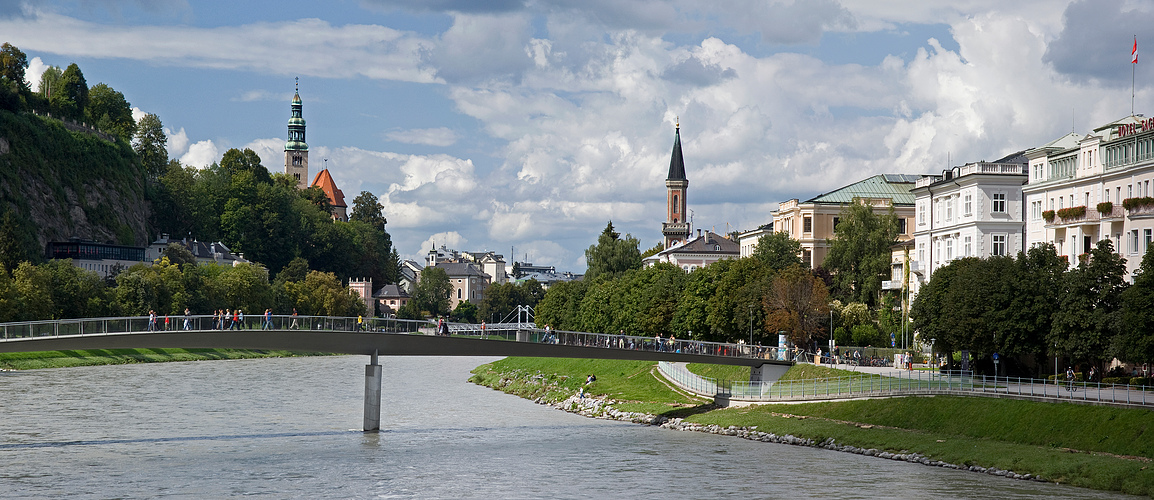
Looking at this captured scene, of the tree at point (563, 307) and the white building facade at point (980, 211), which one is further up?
the white building facade at point (980, 211)

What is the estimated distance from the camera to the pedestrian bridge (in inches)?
2026

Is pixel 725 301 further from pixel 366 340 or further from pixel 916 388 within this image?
pixel 366 340

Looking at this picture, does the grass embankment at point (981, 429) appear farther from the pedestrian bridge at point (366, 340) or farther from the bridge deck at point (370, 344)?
the pedestrian bridge at point (366, 340)

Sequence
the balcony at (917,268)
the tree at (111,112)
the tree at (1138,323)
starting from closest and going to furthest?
1. the tree at (1138,323)
2. the balcony at (917,268)
3. the tree at (111,112)

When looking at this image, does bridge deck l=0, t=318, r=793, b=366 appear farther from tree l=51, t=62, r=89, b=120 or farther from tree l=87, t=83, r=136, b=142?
tree l=87, t=83, r=136, b=142

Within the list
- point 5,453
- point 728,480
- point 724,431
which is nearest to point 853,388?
point 724,431

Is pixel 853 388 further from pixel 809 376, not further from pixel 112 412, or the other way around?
pixel 112 412

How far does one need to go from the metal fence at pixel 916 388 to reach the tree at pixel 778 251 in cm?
2784

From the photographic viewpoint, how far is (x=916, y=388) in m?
54.5

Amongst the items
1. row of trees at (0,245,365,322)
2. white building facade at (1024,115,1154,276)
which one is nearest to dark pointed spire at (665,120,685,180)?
row of trees at (0,245,365,322)

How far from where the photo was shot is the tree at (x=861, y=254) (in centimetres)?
9175

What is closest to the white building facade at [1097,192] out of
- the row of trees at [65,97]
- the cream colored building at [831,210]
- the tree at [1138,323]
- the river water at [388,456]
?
the tree at [1138,323]

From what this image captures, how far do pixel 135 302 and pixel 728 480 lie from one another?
86011 mm

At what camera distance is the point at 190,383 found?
82188mm
